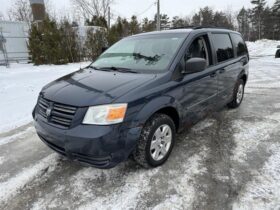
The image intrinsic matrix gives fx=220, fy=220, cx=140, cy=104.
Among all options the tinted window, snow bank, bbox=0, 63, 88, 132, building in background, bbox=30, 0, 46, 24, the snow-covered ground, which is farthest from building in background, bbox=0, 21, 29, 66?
the tinted window

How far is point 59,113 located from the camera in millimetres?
2475

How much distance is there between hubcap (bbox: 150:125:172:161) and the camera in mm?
2777

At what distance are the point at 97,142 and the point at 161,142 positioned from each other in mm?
975

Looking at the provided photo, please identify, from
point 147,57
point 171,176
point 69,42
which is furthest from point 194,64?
point 69,42

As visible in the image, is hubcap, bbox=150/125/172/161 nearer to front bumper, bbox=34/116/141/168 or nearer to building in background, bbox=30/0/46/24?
front bumper, bbox=34/116/141/168

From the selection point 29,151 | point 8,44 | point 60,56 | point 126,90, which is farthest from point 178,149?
point 8,44

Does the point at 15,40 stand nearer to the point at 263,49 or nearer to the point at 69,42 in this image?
the point at 69,42

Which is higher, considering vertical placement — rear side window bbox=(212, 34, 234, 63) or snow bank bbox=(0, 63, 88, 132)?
rear side window bbox=(212, 34, 234, 63)

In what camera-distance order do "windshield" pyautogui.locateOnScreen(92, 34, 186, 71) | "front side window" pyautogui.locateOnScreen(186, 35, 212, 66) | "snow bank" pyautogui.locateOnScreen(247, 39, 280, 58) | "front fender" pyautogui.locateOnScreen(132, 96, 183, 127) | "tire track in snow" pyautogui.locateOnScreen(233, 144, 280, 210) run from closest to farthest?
1. "tire track in snow" pyautogui.locateOnScreen(233, 144, 280, 210)
2. "front fender" pyautogui.locateOnScreen(132, 96, 183, 127)
3. "windshield" pyautogui.locateOnScreen(92, 34, 186, 71)
4. "front side window" pyautogui.locateOnScreen(186, 35, 212, 66)
5. "snow bank" pyautogui.locateOnScreen(247, 39, 280, 58)

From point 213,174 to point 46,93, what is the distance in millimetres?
2322

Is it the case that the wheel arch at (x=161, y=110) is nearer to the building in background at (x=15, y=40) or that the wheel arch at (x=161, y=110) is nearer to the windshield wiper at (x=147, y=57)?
the windshield wiper at (x=147, y=57)

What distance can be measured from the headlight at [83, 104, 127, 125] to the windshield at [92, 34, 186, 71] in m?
0.92

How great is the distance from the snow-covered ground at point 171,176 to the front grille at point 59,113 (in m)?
0.76

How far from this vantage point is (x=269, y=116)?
4535 mm
